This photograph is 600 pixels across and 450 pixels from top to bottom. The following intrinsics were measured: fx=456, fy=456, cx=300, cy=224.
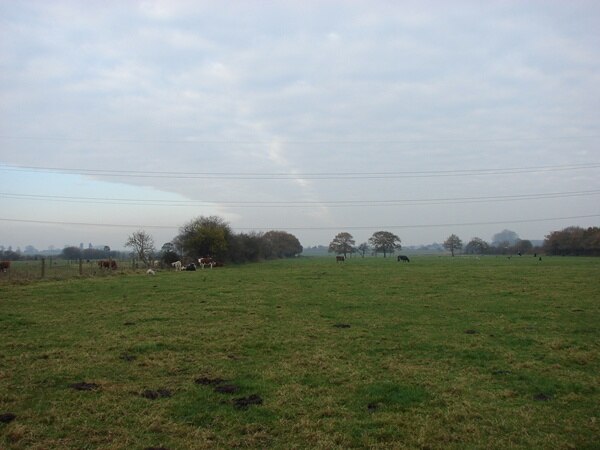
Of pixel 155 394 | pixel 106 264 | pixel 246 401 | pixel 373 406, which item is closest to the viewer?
pixel 373 406

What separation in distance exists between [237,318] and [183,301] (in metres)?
4.62

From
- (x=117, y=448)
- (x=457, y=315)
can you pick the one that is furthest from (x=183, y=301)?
(x=117, y=448)

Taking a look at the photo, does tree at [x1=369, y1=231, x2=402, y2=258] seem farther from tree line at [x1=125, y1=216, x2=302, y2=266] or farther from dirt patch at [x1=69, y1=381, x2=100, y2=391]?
dirt patch at [x1=69, y1=381, x2=100, y2=391]

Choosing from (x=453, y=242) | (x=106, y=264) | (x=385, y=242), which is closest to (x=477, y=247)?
(x=453, y=242)

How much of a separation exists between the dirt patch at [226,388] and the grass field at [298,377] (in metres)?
0.02

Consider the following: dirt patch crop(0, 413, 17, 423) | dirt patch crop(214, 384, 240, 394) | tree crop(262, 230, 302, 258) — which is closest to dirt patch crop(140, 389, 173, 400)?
dirt patch crop(214, 384, 240, 394)

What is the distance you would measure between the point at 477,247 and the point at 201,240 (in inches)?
4062

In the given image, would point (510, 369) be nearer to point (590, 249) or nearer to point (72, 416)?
point (72, 416)

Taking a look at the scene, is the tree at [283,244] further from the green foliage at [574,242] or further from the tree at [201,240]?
the green foliage at [574,242]

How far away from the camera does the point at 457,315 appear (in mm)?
14617

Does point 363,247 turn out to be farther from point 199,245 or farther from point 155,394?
point 155,394

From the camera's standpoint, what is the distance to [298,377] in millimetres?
7863

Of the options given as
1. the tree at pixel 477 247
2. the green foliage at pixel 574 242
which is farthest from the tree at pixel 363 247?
the green foliage at pixel 574 242

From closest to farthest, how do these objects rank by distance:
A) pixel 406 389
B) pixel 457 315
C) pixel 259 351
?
pixel 406 389 < pixel 259 351 < pixel 457 315
